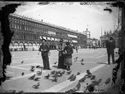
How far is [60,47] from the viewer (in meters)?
4.11

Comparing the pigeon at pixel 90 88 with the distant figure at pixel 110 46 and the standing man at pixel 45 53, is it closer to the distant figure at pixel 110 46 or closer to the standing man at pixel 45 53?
the distant figure at pixel 110 46

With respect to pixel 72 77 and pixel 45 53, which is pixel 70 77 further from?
pixel 45 53

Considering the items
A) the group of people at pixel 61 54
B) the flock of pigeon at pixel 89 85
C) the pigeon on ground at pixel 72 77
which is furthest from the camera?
the group of people at pixel 61 54

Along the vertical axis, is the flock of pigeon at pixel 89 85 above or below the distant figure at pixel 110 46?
below

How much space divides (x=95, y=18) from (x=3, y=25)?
2292 mm

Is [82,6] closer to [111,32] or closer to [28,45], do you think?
[111,32]

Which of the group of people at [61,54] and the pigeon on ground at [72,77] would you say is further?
the group of people at [61,54]

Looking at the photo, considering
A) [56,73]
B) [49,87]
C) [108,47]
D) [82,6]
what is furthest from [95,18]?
[49,87]

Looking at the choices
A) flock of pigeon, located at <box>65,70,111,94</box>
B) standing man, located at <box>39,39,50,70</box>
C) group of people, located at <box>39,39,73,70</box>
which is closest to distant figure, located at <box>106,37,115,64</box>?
flock of pigeon, located at <box>65,70,111,94</box>

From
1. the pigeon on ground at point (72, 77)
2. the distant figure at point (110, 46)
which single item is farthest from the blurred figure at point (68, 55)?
the distant figure at point (110, 46)

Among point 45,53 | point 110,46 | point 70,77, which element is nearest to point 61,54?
point 45,53

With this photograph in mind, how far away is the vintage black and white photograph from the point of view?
3744 mm

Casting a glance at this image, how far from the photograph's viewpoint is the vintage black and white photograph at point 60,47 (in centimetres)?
374

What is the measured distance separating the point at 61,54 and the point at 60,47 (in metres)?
0.19
